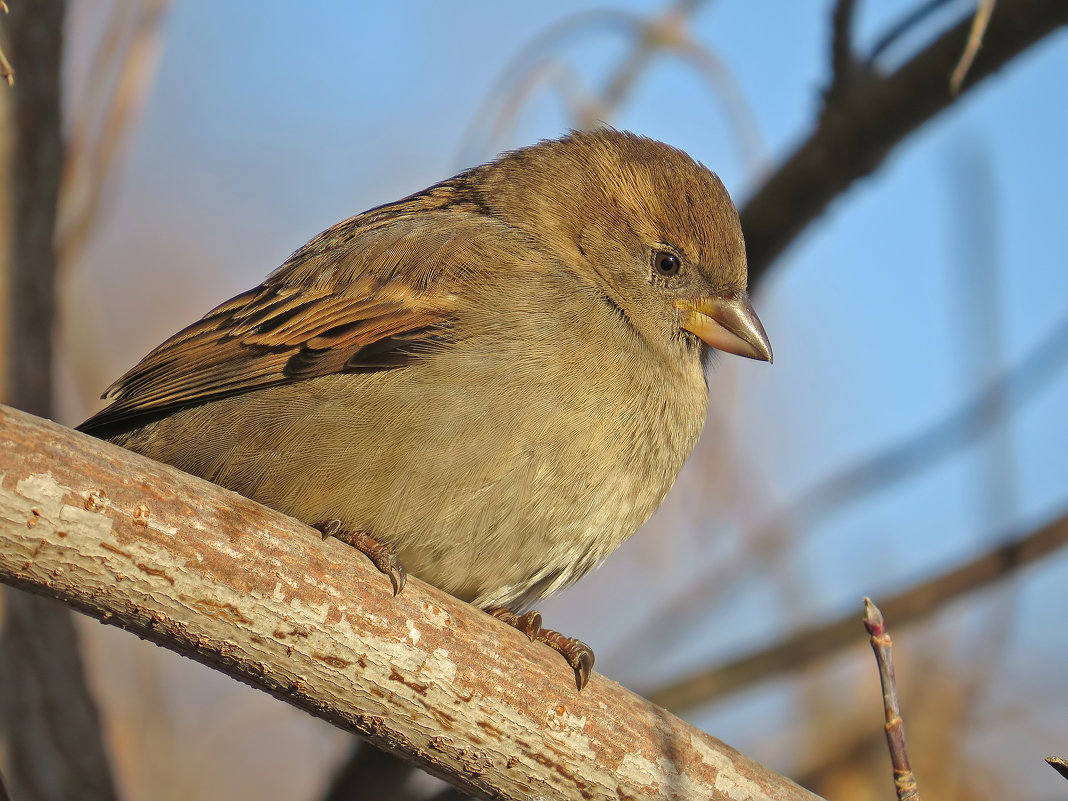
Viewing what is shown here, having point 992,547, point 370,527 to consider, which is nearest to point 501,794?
point 370,527

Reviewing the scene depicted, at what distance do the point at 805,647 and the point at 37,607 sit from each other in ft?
9.00

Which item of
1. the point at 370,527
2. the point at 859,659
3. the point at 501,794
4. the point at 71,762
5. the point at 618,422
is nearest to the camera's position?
the point at 501,794

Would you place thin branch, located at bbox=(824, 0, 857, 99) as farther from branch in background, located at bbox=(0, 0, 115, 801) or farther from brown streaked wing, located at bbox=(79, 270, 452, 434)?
branch in background, located at bbox=(0, 0, 115, 801)

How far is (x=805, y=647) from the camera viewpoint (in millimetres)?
4266

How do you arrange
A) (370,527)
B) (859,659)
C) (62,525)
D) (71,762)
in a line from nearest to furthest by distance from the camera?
(62,525)
(370,527)
(71,762)
(859,659)

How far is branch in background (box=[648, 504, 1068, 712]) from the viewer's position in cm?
425

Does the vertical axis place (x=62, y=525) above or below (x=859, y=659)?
below

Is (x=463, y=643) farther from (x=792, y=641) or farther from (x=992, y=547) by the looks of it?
(x=992, y=547)

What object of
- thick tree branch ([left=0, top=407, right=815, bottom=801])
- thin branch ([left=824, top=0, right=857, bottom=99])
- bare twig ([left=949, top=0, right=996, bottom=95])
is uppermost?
thin branch ([left=824, top=0, right=857, bottom=99])

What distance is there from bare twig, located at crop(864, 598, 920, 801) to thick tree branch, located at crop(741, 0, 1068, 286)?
2463mm

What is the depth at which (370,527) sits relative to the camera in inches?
132

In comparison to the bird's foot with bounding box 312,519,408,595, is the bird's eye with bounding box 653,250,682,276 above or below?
above

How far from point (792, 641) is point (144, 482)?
254 centimetres

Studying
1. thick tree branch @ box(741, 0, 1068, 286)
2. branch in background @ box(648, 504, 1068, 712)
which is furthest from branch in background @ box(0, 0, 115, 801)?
thick tree branch @ box(741, 0, 1068, 286)
